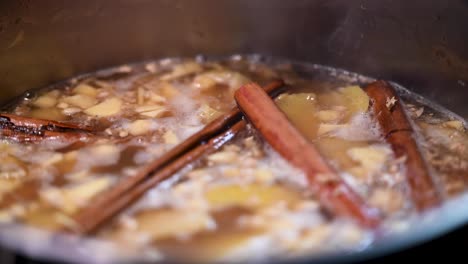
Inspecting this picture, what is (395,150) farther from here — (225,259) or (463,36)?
(225,259)

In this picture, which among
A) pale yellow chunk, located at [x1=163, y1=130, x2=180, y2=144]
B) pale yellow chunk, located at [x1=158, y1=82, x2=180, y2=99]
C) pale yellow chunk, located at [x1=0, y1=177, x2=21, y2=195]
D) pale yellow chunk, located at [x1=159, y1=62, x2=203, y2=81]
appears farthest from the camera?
pale yellow chunk, located at [x1=159, y1=62, x2=203, y2=81]

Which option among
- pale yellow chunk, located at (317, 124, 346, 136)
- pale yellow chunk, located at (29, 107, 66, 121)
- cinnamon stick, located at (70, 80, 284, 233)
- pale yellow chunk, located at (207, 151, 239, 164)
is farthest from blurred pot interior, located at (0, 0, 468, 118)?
pale yellow chunk, located at (207, 151, 239, 164)

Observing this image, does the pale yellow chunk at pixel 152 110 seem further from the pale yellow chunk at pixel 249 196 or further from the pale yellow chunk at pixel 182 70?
the pale yellow chunk at pixel 249 196

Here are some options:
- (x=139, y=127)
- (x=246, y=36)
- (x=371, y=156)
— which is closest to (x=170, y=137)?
(x=139, y=127)

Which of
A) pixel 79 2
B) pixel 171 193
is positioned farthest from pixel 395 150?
pixel 79 2

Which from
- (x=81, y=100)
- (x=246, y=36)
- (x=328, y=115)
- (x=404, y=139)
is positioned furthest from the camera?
(x=246, y=36)

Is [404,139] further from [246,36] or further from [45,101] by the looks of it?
[45,101]

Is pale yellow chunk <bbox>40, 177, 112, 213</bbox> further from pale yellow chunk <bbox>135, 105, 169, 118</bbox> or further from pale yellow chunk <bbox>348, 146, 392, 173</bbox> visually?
pale yellow chunk <bbox>348, 146, 392, 173</bbox>

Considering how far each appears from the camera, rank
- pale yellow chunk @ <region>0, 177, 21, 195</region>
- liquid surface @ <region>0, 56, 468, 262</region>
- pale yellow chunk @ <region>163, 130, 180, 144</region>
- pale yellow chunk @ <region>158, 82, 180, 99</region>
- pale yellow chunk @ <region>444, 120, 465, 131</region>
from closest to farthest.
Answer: liquid surface @ <region>0, 56, 468, 262</region> < pale yellow chunk @ <region>0, 177, 21, 195</region> < pale yellow chunk @ <region>163, 130, 180, 144</region> < pale yellow chunk @ <region>444, 120, 465, 131</region> < pale yellow chunk @ <region>158, 82, 180, 99</region>
